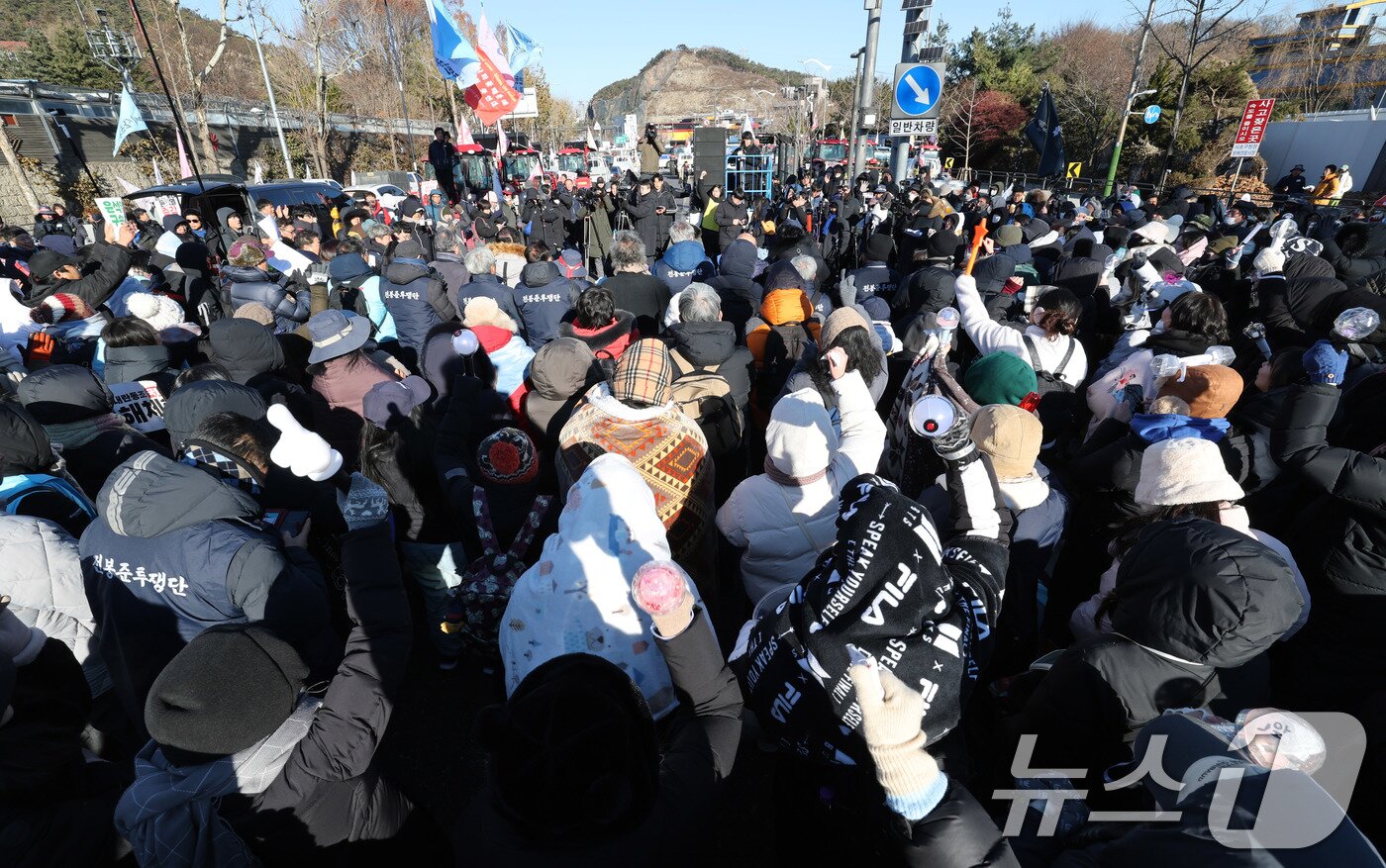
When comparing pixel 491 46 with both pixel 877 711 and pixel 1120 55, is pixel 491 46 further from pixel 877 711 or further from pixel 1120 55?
pixel 1120 55

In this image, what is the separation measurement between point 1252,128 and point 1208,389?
1314 centimetres

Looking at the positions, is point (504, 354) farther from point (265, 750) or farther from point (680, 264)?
point (265, 750)

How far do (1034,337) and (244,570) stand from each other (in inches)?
171

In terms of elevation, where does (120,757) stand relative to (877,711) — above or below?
below

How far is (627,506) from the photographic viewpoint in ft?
6.34

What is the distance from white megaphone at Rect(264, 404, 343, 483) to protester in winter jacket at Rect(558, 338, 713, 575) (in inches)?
35.4

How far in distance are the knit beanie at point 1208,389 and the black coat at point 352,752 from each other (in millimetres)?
3418


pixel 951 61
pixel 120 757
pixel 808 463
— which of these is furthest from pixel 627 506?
pixel 951 61

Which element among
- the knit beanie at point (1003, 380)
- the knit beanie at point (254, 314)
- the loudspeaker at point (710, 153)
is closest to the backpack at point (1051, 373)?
the knit beanie at point (1003, 380)

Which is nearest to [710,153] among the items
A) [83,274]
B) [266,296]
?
[266,296]

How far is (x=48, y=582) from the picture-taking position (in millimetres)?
2205

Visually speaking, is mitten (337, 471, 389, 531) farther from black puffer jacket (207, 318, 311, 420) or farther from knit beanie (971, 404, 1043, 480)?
black puffer jacket (207, 318, 311, 420)

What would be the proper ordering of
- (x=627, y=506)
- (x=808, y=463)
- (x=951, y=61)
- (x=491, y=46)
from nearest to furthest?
(x=627, y=506) < (x=808, y=463) < (x=491, y=46) < (x=951, y=61)

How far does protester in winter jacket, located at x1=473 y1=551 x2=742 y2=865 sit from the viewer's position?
3.87 feet
